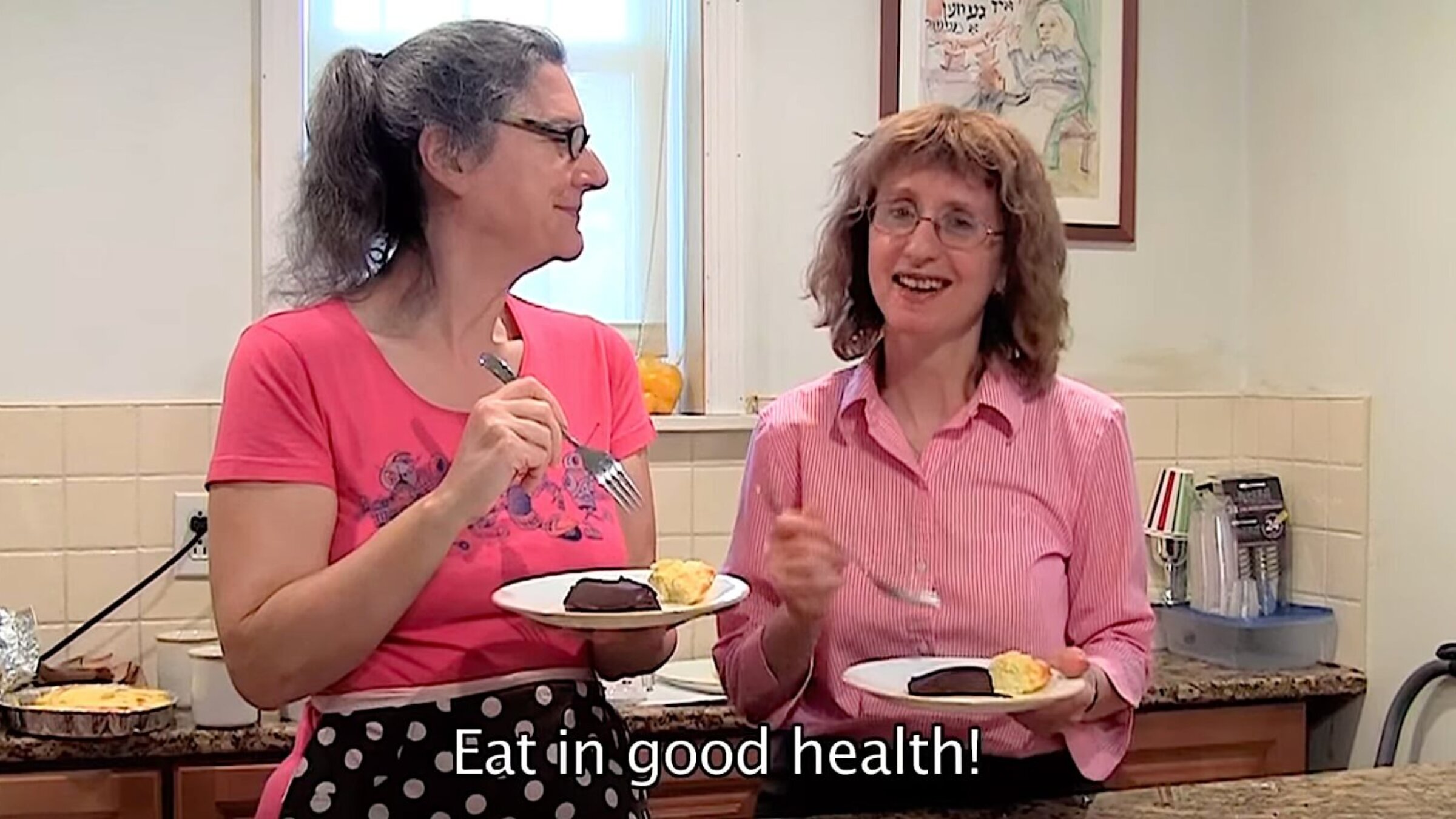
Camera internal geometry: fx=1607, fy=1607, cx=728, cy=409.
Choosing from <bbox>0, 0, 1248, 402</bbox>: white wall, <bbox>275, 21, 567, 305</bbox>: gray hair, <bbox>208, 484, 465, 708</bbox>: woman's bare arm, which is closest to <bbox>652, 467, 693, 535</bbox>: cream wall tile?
<bbox>0, 0, 1248, 402</bbox>: white wall

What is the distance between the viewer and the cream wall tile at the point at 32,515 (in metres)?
2.45

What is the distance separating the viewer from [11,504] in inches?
96.5

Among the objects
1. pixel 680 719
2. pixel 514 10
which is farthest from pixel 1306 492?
pixel 514 10

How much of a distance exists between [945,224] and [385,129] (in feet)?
1.93

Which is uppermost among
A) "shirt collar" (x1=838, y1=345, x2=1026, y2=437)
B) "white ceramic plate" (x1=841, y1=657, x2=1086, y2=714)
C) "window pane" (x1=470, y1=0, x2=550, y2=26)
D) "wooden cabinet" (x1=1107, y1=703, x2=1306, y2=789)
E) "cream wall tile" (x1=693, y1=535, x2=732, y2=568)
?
"window pane" (x1=470, y1=0, x2=550, y2=26)

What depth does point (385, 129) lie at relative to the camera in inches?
57.3

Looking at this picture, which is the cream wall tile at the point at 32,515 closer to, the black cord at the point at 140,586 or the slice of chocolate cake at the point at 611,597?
the black cord at the point at 140,586

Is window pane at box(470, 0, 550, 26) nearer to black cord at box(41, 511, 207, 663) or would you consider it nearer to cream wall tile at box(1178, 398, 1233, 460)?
black cord at box(41, 511, 207, 663)

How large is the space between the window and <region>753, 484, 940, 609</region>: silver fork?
125cm

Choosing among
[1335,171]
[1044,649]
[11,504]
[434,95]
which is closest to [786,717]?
[1044,649]

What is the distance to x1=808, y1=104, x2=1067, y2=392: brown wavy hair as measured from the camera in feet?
5.54

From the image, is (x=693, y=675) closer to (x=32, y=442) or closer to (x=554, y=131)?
(x=32, y=442)

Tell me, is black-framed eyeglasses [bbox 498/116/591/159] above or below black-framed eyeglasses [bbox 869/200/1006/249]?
above

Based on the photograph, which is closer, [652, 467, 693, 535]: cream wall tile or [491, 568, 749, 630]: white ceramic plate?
[491, 568, 749, 630]: white ceramic plate
